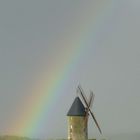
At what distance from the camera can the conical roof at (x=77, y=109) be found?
2852cm

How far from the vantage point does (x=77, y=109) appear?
28891 mm

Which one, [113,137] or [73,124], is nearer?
[73,124]

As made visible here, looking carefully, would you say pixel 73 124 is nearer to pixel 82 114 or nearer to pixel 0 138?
pixel 82 114

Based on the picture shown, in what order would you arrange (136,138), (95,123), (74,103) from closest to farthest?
(74,103)
(95,123)
(136,138)

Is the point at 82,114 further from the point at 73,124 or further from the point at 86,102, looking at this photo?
the point at 86,102

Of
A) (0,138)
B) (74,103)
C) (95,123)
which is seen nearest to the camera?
(74,103)

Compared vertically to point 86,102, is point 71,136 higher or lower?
lower

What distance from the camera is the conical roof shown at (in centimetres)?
2852

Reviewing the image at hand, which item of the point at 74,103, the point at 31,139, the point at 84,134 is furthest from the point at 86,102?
the point at 31,139

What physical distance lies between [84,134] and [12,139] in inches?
906

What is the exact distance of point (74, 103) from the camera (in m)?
29.4

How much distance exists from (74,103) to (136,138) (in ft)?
116

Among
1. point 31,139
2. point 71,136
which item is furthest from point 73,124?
point 31,139

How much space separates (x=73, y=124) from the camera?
28078mm
